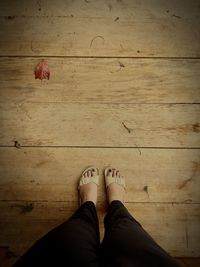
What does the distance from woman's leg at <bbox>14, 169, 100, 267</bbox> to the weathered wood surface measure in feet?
2.05

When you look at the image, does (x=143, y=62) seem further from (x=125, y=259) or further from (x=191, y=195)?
(x=125, y=259)

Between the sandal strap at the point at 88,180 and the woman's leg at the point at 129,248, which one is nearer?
the woman's leg at the point at 129,248

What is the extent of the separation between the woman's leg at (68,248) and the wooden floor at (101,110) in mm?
265

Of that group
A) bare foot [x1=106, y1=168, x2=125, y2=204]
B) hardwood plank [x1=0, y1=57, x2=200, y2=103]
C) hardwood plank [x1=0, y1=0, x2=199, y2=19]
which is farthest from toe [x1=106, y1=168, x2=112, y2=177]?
hardwood plank [x1=0, y1=0, x2=199, y2=19]

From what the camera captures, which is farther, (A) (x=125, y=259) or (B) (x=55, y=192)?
(B) (x=55, y=192)

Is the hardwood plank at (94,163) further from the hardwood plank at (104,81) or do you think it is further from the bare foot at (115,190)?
the hardwood plank at (104,81)

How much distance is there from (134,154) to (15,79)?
1.71ft

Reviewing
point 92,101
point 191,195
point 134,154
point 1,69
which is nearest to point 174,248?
point 191,195

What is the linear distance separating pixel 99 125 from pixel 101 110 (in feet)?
0.18

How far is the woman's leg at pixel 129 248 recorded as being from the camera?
614 mm

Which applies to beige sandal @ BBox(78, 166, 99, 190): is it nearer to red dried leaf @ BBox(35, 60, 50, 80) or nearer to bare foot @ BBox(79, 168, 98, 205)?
bare foot @ BBox(79, 168, 98, 205)

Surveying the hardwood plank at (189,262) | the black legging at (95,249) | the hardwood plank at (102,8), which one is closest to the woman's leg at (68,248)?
the black legging at (95,249)

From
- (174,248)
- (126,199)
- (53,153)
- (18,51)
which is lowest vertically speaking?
(174,248)

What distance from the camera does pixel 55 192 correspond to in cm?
100
